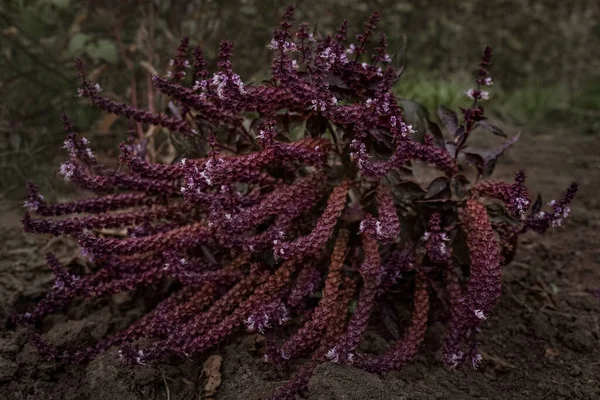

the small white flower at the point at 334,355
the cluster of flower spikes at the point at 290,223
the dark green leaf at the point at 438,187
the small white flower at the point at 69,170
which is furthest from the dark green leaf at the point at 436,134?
the small white flower at the point at 69,170

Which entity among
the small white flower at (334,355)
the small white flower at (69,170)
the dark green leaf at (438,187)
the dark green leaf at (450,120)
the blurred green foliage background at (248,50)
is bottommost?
the small white flower at (334,355)

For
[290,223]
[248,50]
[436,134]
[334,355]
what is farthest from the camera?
[248,50]

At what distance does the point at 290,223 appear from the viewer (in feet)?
6.88

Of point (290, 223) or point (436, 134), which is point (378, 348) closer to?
point (290, 223)

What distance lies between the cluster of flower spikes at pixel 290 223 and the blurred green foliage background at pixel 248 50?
0.27m

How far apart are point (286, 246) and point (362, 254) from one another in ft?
1.42

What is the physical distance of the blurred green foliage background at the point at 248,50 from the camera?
3.88m

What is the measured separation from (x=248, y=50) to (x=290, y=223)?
297 centimetres

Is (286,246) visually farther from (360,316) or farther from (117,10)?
(117,10)

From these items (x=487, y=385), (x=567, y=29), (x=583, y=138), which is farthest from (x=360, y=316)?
(x=567, y=29)

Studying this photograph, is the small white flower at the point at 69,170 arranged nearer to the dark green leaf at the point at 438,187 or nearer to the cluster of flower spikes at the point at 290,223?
the cluster of flower spikes at the point at 290,223

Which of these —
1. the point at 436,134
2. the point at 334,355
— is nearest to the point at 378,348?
the point at 334,355

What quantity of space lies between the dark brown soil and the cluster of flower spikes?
0.24ft

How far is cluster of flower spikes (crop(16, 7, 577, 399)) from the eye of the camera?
1.91 metres
